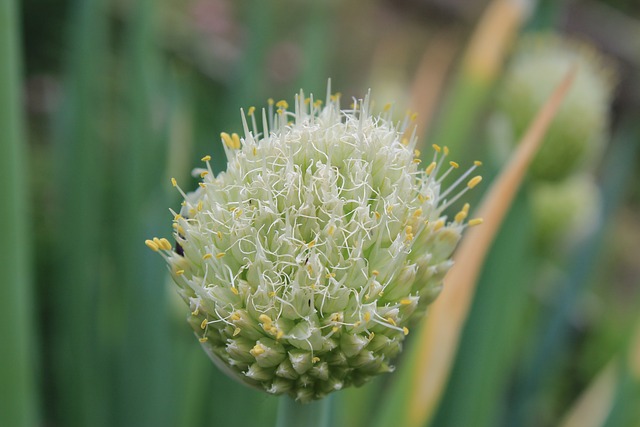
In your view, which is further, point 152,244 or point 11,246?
point 11,246

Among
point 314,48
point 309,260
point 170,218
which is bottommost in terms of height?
point 170,218

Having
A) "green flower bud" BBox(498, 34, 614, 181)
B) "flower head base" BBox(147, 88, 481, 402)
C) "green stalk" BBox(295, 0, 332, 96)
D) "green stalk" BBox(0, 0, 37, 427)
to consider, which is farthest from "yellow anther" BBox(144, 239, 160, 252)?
"green stalk" BBox(295, 0, 332, 96)

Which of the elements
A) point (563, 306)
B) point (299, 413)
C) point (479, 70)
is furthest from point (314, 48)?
point (299, 413)

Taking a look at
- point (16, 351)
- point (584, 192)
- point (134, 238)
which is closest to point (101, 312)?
point (134, 238)

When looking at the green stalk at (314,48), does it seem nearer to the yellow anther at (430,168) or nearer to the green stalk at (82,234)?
the green stalk at (82,234)

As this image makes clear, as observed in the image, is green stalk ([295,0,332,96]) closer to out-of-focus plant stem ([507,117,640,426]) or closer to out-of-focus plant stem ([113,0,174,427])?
out-of-focus plant stem ([113,0,174,427])

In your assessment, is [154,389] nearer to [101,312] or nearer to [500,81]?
[101,312]

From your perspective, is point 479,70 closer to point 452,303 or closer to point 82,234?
point 452,303
